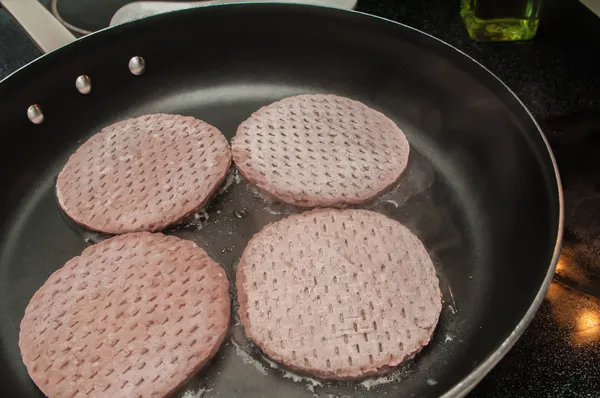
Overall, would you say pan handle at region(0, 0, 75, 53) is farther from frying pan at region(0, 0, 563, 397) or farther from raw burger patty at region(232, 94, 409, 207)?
raw burger patty at region(232, 94, 409, 207)

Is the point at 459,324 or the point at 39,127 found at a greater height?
the point at 39,127

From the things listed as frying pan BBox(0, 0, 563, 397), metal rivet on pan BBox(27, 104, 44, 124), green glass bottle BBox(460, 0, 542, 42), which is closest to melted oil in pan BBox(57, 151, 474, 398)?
frying pan BBox(0, 0, 563, 397)

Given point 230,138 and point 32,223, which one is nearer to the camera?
point 32,223

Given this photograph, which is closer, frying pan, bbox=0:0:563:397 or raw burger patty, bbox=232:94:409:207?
frying pan, bbox=0:0:563:397

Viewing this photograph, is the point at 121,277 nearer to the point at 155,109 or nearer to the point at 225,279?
the point at 225,279

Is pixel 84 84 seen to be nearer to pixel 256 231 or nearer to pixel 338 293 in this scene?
pixel 256 231

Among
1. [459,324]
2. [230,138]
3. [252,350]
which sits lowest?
[459,324]

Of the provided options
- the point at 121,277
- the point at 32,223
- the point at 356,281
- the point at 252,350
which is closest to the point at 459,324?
the point at 356,281
